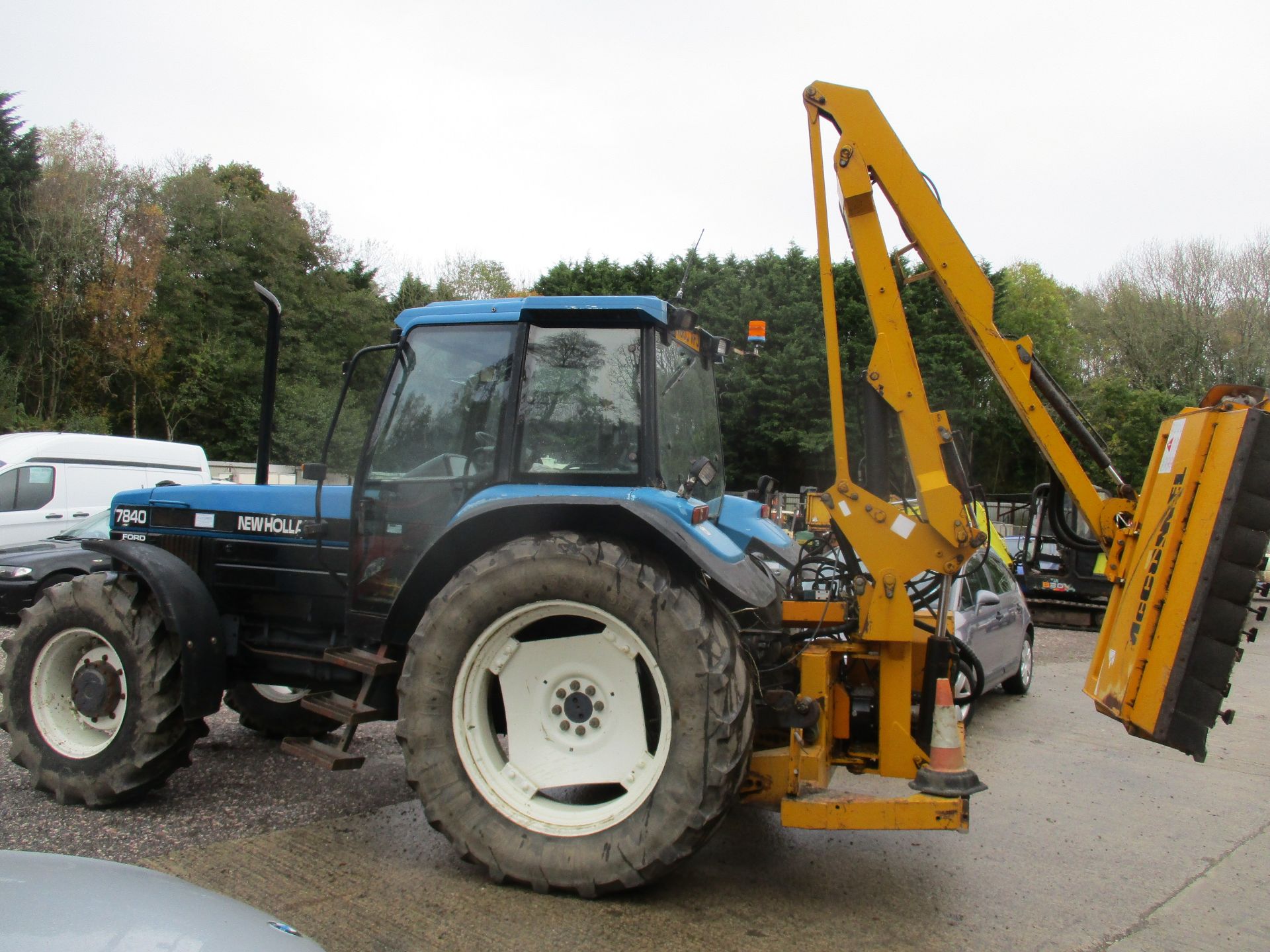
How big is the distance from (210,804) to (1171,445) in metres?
4.70

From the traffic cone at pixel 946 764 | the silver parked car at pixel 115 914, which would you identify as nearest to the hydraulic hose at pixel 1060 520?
the traffic cone at pixel 946 764

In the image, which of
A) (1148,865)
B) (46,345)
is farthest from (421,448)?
(46,345)

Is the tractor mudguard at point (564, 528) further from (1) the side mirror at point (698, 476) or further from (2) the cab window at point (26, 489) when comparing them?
(2) the cab window at point (26, 489)

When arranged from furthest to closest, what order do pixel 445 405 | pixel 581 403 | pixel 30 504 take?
1. pixel 30 504
2. pixel 445 405
3. pixel 581 403

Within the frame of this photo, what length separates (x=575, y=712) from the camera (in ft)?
12.6

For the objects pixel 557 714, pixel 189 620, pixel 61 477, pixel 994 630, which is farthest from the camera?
pixel 61 477

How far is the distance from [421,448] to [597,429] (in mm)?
888

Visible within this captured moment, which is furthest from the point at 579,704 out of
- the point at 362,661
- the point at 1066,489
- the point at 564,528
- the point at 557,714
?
the point at 1066,489

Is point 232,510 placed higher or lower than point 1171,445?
lower

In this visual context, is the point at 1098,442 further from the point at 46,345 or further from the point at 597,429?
the point at 46,345

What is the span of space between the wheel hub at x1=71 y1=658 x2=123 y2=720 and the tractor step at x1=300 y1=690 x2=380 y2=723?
1058 millimetres

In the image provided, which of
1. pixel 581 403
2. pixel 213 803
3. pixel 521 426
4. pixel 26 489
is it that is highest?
pixel 581 403

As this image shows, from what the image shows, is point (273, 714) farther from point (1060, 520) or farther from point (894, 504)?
point (1060, 520)

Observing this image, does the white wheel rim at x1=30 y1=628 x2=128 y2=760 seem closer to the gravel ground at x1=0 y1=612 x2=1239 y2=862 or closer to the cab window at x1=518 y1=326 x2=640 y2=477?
the gravel ground at x1=0 y1=612 x2=1239 y2=862
